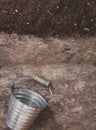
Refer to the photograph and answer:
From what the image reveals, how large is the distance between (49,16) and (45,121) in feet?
2.33

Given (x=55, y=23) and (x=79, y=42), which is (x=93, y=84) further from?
(x=55, y=23)

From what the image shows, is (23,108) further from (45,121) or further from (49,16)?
(49,16)

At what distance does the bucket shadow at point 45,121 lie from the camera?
2496 mm

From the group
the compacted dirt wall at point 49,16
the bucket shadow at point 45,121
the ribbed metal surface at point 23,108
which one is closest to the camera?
the ribbed metal surface at point 23,108

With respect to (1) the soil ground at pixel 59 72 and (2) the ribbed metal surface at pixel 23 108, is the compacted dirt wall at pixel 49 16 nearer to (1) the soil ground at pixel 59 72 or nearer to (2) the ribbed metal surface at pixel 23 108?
(1) the soil ground at pixel 59 72

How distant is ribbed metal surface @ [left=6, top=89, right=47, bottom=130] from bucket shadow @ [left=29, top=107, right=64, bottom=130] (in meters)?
0.14

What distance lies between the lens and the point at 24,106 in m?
2.18

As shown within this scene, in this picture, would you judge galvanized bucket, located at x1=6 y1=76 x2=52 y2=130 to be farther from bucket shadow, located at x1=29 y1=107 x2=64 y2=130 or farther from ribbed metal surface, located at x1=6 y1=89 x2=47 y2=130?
bucket shadow, located at x1=29 y1=107 x2=64 y2=130

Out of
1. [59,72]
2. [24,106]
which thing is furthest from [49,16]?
[24,106]

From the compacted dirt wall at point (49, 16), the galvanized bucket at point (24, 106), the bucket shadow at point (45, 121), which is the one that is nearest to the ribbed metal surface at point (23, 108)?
the galvanized bucket at point (24, 106)

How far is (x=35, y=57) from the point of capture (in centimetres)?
238

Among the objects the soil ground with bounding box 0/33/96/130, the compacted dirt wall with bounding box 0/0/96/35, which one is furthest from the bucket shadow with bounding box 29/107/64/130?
the compacted dirt wall with bounding box 0/0/96/35

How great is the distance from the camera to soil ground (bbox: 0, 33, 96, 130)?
2.34 metres

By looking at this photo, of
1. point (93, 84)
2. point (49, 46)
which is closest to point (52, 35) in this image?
point (49, 46)
